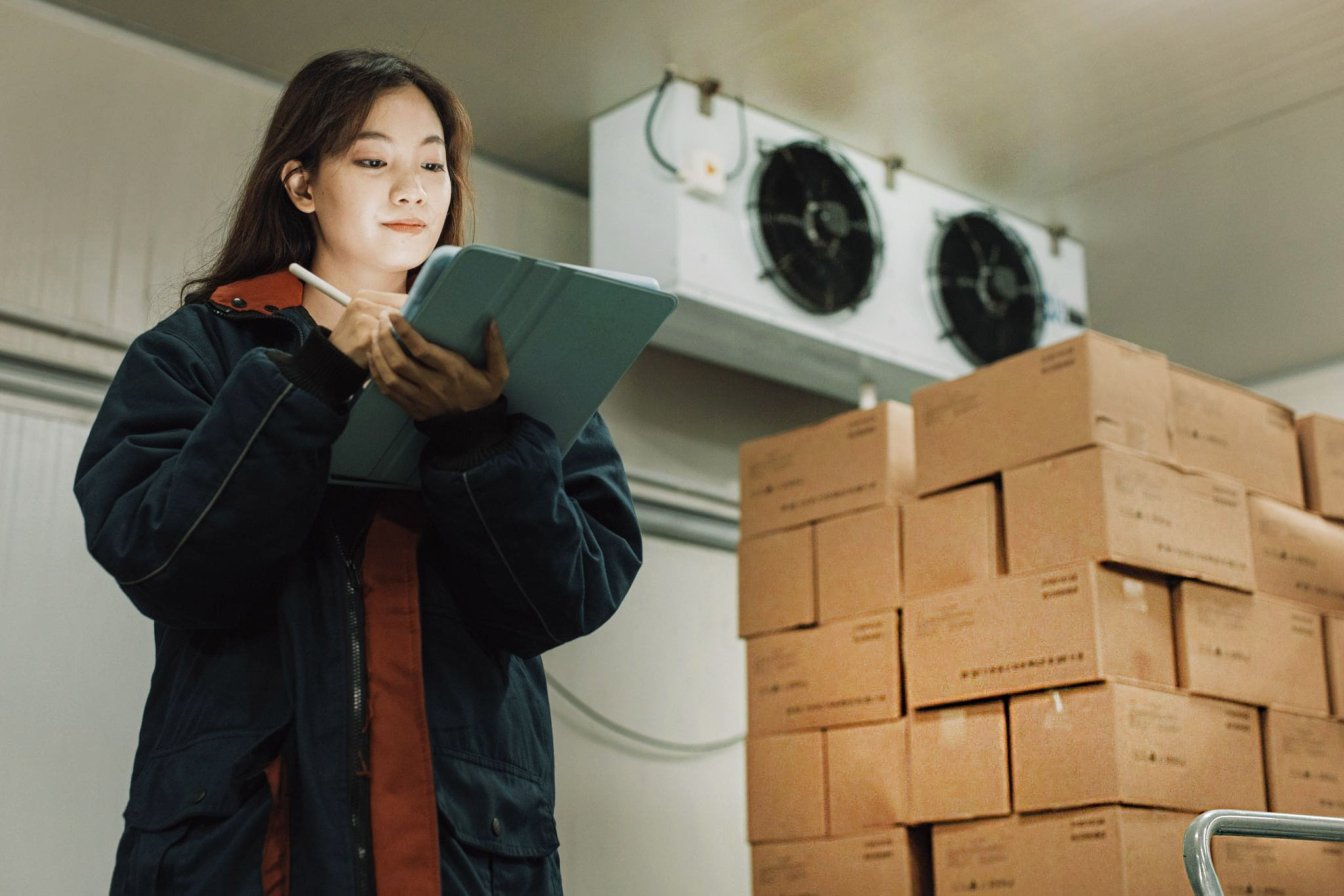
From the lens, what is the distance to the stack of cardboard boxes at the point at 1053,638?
2330 mm

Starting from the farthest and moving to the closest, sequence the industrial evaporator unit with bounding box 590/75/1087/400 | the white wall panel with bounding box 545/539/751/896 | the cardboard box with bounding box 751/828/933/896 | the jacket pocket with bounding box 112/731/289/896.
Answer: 1. the white wall panel with bounding box 545/539/751/896
2. the industrial evaporator unit with bounding box 590/75/1087/400
3. the cardboard box with bounding box 751/828/933/896
4. the jacket pocket with bounding box 112/731/289/896

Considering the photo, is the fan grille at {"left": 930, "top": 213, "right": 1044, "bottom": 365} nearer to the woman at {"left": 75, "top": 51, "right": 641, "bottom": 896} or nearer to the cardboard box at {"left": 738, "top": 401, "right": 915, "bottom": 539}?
the cardboard box at {"left": 738, "top": 401, "right": 915, "bottom": 539}

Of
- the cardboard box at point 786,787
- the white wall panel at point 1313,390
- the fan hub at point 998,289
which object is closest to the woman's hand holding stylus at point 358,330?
the cardboard box at point 786,787

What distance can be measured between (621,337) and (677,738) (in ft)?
7.92

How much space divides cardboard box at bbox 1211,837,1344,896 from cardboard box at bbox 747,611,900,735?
24.0 inches

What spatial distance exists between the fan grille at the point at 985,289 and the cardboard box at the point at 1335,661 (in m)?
1.07

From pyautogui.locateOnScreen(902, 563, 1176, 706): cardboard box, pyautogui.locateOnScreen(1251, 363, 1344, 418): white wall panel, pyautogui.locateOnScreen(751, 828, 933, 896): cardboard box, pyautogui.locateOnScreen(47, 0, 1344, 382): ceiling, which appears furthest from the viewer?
pyautogui.locateOnScreen(1251, 363, 1344, 418): white wall panel

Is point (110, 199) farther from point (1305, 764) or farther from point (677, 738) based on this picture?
point (1305, 764)

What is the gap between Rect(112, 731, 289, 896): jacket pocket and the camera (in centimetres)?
96

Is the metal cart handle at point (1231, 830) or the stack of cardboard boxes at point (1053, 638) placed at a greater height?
the stack of cardboard boxes at point (1053, 638)

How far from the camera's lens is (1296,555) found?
271 centimetres

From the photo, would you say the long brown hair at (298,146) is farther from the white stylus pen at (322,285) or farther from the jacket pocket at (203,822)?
the jacket pocket at (203,822)

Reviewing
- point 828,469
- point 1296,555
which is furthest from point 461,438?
point 1296,555

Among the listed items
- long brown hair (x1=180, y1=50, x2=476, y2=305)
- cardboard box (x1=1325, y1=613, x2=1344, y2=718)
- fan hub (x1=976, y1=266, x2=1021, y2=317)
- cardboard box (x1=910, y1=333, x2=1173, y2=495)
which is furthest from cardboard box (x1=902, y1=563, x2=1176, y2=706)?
long brown hair (x1=180, y1=50, x2=476, y2=305)
